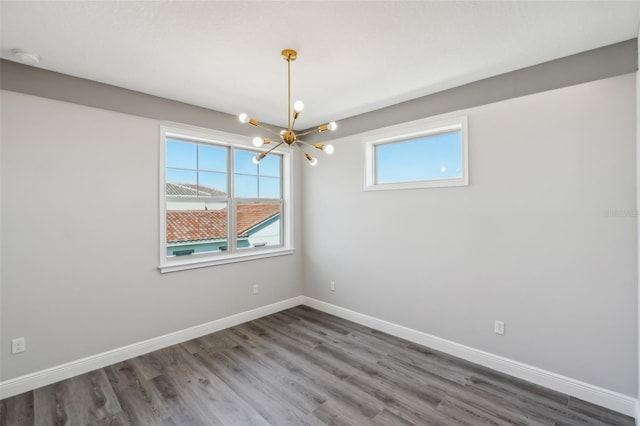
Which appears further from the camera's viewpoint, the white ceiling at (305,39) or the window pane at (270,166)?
the window pane at (270,166)

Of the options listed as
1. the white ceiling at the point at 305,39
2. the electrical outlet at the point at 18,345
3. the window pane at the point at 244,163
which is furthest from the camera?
the window pane at the point at 244,163

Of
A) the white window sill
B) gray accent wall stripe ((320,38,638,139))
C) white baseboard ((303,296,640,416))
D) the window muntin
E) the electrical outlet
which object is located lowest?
white baseboard ((303,296,640,416))

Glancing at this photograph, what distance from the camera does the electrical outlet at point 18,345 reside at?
242 centimetres

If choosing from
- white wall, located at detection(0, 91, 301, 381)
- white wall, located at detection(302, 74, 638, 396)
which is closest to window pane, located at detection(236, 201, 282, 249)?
white wall, located at detection(0, 91, 301, 381)

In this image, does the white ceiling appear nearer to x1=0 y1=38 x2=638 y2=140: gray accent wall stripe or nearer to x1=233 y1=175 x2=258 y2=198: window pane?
x1=0 y1=38 x2=638 y2=140: gray accent wall stripe

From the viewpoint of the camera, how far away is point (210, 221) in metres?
3.76

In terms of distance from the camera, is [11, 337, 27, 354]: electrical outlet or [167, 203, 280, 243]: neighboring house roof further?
[167, 203, 280, 243]: neighboring house roof

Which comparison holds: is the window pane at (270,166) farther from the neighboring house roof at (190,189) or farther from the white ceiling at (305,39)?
the white ceiling at (305,39)

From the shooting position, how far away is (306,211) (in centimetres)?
455

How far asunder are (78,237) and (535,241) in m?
3.97

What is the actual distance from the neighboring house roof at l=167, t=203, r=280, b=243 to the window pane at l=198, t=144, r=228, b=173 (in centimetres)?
53

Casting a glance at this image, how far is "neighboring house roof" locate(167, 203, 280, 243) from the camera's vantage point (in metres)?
3.46

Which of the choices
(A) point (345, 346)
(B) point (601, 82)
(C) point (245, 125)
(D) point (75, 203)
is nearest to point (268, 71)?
(C) point (245, 125)

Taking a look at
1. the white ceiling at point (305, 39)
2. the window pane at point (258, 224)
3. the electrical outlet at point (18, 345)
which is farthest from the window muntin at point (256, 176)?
the electrical outlet at point (18, 345)
